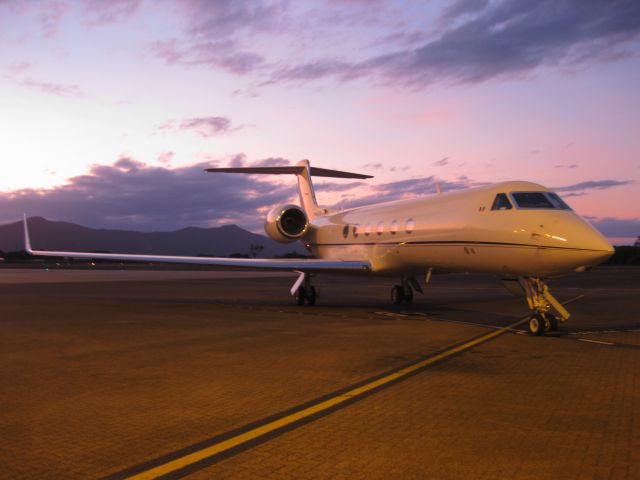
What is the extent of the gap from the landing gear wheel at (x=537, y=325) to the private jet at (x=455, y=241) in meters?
0.02

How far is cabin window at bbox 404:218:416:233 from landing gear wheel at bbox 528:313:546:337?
509 cm

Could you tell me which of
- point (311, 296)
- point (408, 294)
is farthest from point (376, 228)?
point (311, 296)

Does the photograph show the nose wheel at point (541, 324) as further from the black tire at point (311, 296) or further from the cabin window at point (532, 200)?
the black tire at point (311, 296)

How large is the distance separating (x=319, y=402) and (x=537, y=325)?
6.71m

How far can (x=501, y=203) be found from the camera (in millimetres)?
12883

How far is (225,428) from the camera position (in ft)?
16.4

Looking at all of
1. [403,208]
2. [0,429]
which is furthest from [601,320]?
[0,429]

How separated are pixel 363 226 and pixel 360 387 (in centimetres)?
1250

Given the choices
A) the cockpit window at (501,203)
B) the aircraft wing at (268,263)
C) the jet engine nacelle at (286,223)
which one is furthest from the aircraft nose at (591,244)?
the jet engine nacelle at (286,223)

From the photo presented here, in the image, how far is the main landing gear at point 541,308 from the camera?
11.2 m

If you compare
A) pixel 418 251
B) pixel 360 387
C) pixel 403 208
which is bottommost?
pixel 360 387

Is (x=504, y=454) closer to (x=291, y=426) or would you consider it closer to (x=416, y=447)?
(x=416, y=447)

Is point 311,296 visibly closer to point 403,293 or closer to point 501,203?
point 403,293

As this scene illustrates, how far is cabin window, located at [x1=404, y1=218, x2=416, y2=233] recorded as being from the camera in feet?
51.9
